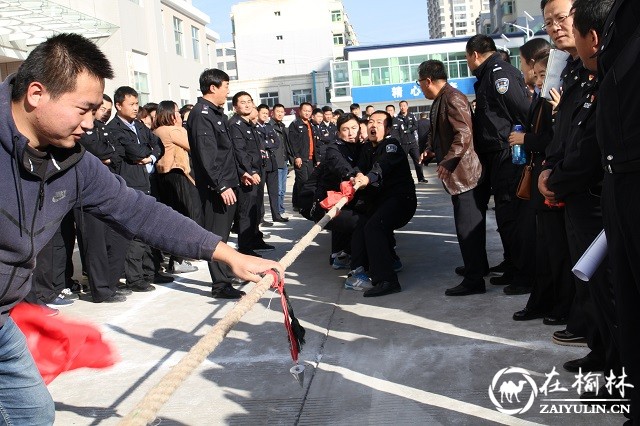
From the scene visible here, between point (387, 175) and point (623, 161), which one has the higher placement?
point (623, 161)

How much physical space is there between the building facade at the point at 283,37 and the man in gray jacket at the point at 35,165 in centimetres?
7043

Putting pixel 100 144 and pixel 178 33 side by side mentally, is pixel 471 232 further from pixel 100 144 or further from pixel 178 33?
pixel 178 33

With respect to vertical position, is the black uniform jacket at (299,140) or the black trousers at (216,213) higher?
the black uniform jacket at (299,140)

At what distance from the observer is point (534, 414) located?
123 inches

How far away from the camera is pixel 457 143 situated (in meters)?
5.37

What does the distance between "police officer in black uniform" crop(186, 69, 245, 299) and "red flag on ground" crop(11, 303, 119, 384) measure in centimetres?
322

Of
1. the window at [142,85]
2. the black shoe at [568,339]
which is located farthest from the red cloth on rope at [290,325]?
the window at [142,85]

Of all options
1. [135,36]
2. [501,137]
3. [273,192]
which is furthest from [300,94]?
[501,137]

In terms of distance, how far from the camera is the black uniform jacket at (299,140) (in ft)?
39.4

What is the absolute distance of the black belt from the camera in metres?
2.06

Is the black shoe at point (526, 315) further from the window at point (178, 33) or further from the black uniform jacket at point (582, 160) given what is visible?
the window at point (178, 33)

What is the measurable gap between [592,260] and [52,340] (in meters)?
2.20

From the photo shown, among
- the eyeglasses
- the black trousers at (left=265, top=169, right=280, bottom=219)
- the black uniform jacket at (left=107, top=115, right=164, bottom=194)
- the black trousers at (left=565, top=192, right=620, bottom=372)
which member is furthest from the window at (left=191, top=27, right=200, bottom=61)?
the black trousers at (left=565, top=192, right=620, bottom=372)

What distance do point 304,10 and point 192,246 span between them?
74.8m
